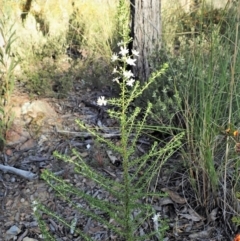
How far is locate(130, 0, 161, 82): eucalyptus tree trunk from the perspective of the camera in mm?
3600

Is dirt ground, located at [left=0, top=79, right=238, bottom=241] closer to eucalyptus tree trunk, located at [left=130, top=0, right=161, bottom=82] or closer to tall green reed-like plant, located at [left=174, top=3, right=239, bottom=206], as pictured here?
tall green reed-like plant, located at [left=174, top=3, right=239, bottom=206]

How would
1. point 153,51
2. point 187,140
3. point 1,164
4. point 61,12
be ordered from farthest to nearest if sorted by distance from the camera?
1. point 61,12
2. point 153,51
3. point 1,164
4. point 187,140

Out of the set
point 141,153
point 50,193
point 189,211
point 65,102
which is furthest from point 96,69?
point 189,211

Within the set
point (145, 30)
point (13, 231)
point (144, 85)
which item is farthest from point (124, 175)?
point (145, 30)

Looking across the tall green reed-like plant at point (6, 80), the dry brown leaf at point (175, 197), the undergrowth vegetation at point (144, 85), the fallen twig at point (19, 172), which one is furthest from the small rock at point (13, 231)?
the dry brown leaf at point (175, 197)

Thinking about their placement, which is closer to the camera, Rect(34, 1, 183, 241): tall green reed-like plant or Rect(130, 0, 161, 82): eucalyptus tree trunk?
Rect(34, 1, 183, 241): tall green reed-like plant

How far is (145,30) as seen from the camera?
12.0 feet

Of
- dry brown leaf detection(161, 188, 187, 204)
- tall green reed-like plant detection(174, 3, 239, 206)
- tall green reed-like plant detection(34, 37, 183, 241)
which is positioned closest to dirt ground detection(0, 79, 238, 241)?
dry brown leaf detection(161, 188, 187, 204)

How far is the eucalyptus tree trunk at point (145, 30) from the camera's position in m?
3.60

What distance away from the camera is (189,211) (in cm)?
260

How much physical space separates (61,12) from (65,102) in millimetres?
2250

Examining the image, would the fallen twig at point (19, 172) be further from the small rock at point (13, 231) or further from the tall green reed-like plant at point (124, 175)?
the tall green reed-like plant at point (124, 175)

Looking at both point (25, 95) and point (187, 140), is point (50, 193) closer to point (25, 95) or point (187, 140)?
point (187, 140)

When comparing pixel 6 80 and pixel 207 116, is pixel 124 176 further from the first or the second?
pixel 6 80
